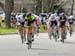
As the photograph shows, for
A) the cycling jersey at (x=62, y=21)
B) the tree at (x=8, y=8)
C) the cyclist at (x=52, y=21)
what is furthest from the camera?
the tree at (x=8, y=8)

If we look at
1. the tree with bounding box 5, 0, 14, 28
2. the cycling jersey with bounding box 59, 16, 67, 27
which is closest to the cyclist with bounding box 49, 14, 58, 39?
the cycling jersey with bounding box 59, 16, 67, 27

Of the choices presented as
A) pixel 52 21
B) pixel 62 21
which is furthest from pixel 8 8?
pixel 62 21

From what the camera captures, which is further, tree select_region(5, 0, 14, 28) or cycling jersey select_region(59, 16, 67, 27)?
tree select_region(5, 0, 14, 28)

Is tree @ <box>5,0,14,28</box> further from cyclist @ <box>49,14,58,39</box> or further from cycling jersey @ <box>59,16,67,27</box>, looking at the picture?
cycling jersey @ <box>59,16,67,27</box>

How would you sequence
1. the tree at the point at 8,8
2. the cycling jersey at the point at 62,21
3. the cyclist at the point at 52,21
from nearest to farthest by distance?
1. the cycling jersey at the point at 62,21
2. the cyclist at the point at 52,21
3. the tree at the point at 8,8

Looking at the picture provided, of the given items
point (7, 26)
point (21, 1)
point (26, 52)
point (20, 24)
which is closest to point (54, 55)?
point (26, 52)

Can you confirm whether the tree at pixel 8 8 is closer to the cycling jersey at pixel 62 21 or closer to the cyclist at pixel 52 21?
the cyclist at pixel 52 21

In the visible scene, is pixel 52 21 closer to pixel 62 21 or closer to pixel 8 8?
pixel 62 21

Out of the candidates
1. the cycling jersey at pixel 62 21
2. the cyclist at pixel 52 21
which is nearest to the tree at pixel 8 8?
the cyclist at pixel 52 21

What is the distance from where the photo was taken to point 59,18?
24.0 metres

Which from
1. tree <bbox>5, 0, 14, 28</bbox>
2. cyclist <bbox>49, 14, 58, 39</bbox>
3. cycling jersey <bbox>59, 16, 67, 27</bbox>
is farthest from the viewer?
tree <bbox>5, 0, 14, 28</bbox>

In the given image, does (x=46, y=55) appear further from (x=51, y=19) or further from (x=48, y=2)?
(x=48, y=2)

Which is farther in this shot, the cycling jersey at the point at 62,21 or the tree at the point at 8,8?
the tree at the point at 8,8

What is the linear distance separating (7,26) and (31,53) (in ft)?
83.8
